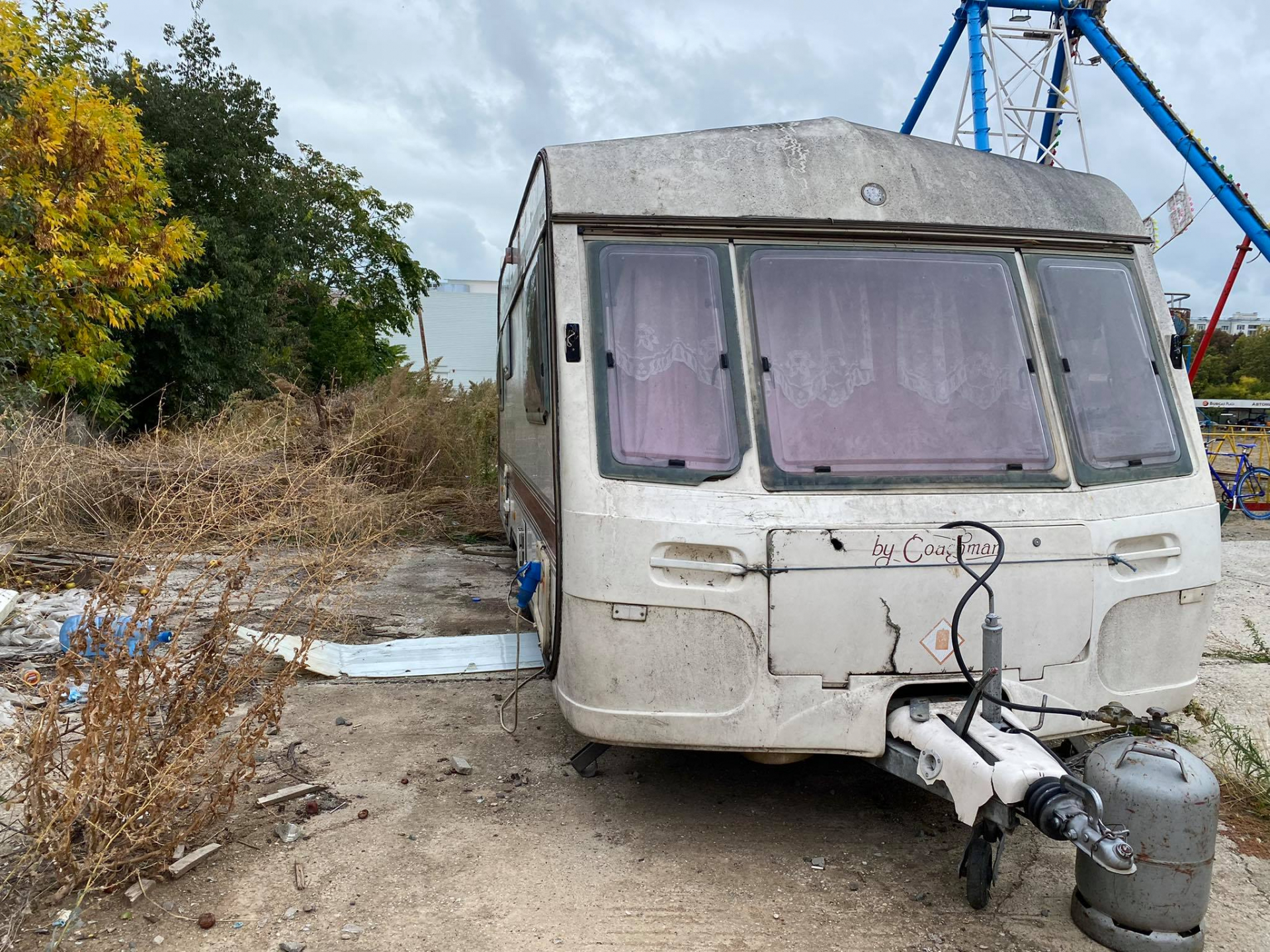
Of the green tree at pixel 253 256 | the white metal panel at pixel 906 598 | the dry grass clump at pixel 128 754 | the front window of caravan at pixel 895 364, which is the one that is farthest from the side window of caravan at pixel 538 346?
the green tree at pixel 253 256

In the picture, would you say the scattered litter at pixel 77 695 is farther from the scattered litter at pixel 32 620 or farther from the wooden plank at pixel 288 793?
the wooden plank at pixel 288 793

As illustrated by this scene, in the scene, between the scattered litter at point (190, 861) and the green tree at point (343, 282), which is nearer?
the scattered litter at point (190, 861)

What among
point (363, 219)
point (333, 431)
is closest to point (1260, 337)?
point (363, 219)

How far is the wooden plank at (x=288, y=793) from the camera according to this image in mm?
3990

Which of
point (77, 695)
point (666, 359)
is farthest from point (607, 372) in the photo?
point (77, 695)

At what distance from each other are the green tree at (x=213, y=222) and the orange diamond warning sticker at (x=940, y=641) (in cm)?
1504

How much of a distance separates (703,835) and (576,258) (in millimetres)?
2330

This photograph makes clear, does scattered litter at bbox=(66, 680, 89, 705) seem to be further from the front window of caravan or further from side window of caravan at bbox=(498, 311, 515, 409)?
the front window of caravan

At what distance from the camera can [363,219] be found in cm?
2456

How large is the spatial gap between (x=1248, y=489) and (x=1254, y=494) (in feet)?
0.54

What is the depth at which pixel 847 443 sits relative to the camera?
12.0ft

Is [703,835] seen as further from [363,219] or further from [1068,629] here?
[363,219]

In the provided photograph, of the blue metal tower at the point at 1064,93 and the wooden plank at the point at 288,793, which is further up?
the blue metal tower at the point at 1064,93

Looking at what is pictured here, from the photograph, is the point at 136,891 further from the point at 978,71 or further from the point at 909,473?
the point at 978,71
